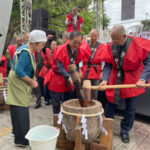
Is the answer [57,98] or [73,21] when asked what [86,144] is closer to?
[57,98]

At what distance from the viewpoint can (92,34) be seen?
368 cm

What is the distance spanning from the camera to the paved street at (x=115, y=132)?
2.74m

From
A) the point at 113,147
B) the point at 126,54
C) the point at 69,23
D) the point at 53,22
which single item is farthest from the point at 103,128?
the point at 53,22

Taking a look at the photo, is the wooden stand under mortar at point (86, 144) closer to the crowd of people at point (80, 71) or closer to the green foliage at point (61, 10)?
the crowd of people at point (80, 71)

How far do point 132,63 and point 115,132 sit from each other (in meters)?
1.35

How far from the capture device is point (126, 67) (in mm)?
2697

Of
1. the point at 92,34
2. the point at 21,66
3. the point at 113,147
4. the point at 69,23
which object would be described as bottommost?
the point at 113,147

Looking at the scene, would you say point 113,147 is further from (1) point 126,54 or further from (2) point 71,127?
(1) point 126,54

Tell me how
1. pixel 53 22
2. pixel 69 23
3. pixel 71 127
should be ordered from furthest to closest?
pixel 53 22 → pixel 69 23 → pixel 71 127

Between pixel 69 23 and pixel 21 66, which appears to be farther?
pixel 69 23

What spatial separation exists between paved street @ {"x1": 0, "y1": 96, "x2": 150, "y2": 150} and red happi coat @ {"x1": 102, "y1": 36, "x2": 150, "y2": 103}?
721mm

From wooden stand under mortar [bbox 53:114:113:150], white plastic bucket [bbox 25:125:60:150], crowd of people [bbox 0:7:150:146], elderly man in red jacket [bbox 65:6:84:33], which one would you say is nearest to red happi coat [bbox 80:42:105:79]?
crowd of people [bbox 0:7:150:146]

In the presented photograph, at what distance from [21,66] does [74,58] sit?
42.5 inches

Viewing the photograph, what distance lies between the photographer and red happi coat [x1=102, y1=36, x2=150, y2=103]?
2.57 metres
